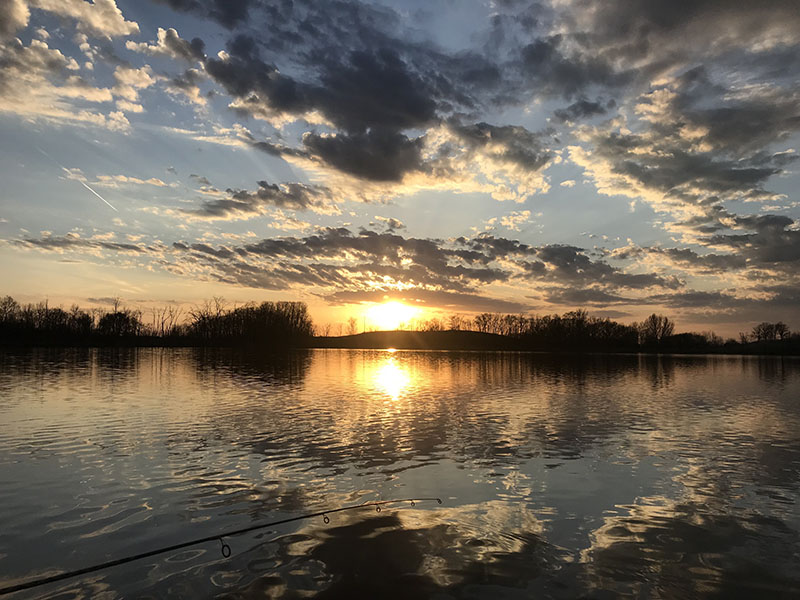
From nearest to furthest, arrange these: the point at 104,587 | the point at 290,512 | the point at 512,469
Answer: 1. the point at 104,587
2. the point at 290,512
3. the point at 512,469

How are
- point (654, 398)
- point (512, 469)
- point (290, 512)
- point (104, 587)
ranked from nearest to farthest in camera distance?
point (104, 587)
point (290, 512)
point (512, 469)
point (654, 398)

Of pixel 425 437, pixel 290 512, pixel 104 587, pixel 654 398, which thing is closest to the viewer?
pixel 104 587

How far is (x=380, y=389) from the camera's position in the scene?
4678cm

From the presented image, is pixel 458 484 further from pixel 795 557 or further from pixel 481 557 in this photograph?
pixel 795 557

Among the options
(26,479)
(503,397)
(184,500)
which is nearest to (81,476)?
(26,479)

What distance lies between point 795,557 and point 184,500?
14879 mm

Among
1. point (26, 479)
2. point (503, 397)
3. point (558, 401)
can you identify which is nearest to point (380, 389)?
point (503, 397)

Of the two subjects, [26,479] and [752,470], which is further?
[752,470]

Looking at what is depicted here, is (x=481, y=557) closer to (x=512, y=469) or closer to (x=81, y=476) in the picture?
(x=512, y=469)

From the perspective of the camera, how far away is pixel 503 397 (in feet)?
135

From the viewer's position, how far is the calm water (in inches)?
376

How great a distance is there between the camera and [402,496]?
14.9 meters

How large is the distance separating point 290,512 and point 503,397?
30292mm

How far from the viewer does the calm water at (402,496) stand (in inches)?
376
